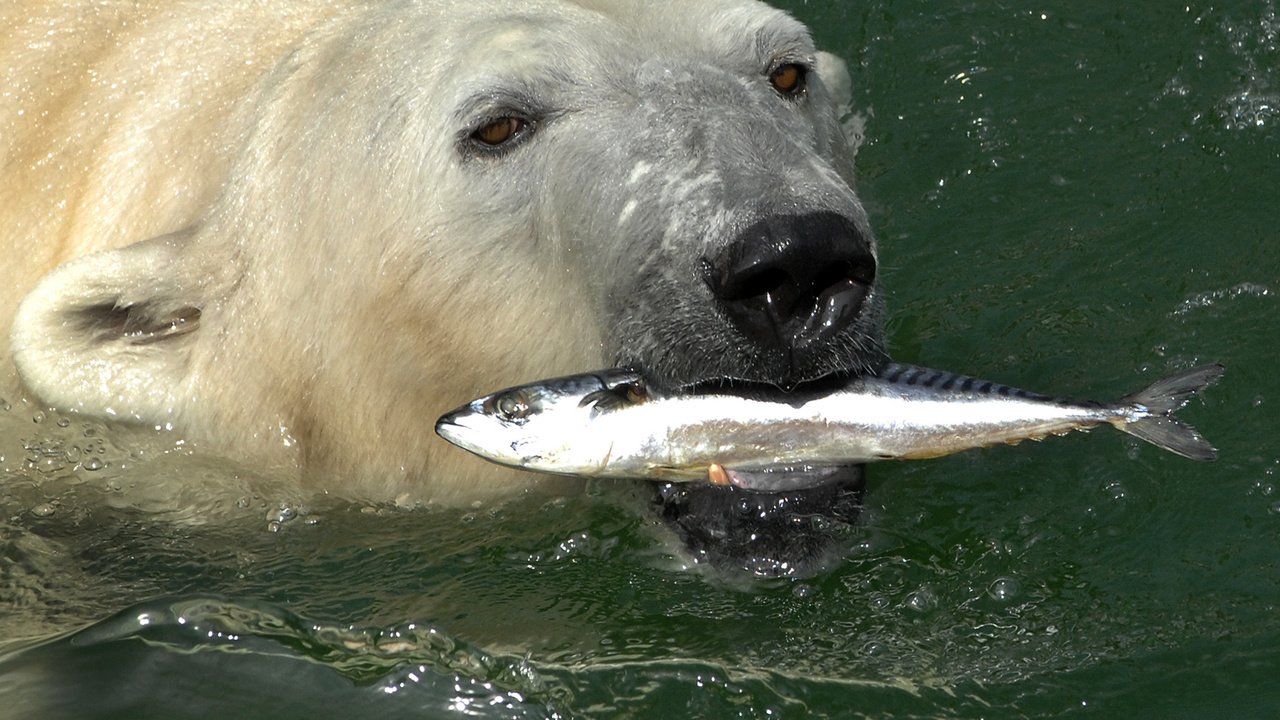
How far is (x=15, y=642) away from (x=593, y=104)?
1.72 metres

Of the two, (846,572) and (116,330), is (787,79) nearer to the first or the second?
(846,572)

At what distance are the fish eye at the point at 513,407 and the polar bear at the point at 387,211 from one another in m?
0.29

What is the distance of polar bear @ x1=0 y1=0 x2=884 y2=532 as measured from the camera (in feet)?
10.7

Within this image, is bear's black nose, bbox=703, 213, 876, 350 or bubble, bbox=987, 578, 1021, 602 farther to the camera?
bubble, bbox=987, 578, 1021, 602

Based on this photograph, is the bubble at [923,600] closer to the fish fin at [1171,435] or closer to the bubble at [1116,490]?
the bubble at [1116,490]

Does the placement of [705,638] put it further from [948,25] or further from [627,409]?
[948,25]

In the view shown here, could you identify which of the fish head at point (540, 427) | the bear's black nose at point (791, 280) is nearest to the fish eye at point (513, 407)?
the fish head at point (540, 427)

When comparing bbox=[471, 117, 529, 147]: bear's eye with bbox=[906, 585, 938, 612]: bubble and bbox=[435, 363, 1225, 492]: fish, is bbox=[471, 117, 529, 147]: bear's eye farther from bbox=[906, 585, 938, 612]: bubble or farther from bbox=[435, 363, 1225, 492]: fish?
bbox=[906, 585, 938, 612]: bubble

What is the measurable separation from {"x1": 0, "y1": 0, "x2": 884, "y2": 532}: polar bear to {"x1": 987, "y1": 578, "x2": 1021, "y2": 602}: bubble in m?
0.75

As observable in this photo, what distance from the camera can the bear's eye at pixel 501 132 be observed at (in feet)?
11.2

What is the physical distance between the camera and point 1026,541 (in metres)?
3.66

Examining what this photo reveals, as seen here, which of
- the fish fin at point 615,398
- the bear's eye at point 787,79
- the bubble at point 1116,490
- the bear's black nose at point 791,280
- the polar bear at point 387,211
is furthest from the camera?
the bubble at point 1116,490

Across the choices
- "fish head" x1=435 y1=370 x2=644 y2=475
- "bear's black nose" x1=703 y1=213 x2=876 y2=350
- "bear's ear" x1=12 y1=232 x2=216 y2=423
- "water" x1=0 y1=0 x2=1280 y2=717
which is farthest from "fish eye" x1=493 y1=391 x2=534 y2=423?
"bear's ear" x1=12 y1=232 x2=216 y2=423

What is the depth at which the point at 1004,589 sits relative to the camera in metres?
3.50
